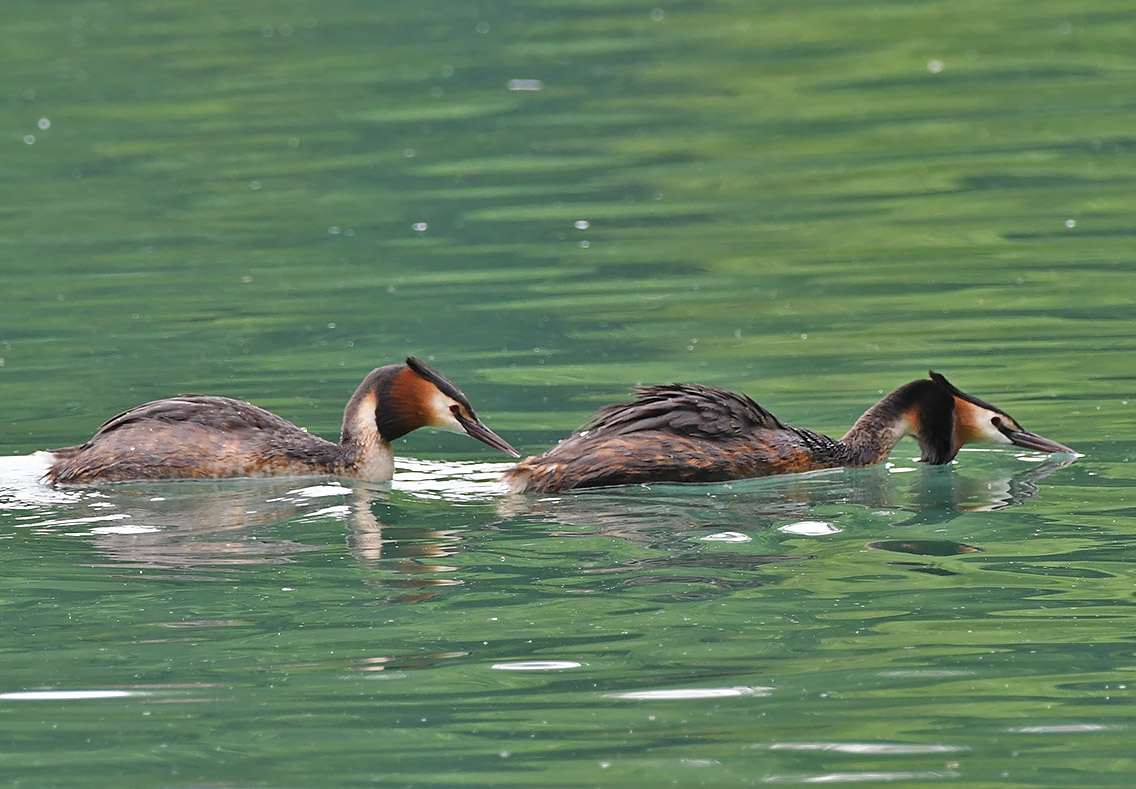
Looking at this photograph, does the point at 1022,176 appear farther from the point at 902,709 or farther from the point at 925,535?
the point at 902,709

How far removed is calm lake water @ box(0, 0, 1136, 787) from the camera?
21.1 ft

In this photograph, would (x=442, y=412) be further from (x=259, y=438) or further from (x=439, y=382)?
(x=259, y=438)

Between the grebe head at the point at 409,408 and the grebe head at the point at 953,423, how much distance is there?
6.57 feet

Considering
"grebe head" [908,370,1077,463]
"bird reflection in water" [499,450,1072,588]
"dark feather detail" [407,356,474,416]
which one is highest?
"dark feather detail" [407,356,474,416]

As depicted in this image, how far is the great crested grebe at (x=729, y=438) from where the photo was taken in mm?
9633

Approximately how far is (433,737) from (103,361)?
7.07m

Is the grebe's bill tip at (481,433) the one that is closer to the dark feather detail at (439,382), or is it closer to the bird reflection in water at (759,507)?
the dark feather detail at (439,382)

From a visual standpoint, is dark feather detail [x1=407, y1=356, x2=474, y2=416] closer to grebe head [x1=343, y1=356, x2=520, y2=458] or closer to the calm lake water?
grebe head [x1=343, y1=356, x2=520, y2=458]

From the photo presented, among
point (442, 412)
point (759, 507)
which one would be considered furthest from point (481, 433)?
point (759, 507)

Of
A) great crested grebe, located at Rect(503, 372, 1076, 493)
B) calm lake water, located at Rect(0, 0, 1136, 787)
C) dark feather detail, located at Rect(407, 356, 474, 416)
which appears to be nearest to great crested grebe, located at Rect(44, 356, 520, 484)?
dark feather detail, located at Rect(407, 356, 474, 416)

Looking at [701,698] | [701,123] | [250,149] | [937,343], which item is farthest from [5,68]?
[701,698]

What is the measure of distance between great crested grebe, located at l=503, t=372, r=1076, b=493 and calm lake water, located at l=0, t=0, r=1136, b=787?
0.13 meters

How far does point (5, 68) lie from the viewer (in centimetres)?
2464

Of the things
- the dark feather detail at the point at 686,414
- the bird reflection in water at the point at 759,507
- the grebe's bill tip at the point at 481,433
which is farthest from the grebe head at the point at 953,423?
the grebe's bill tip at the point at 481,433
